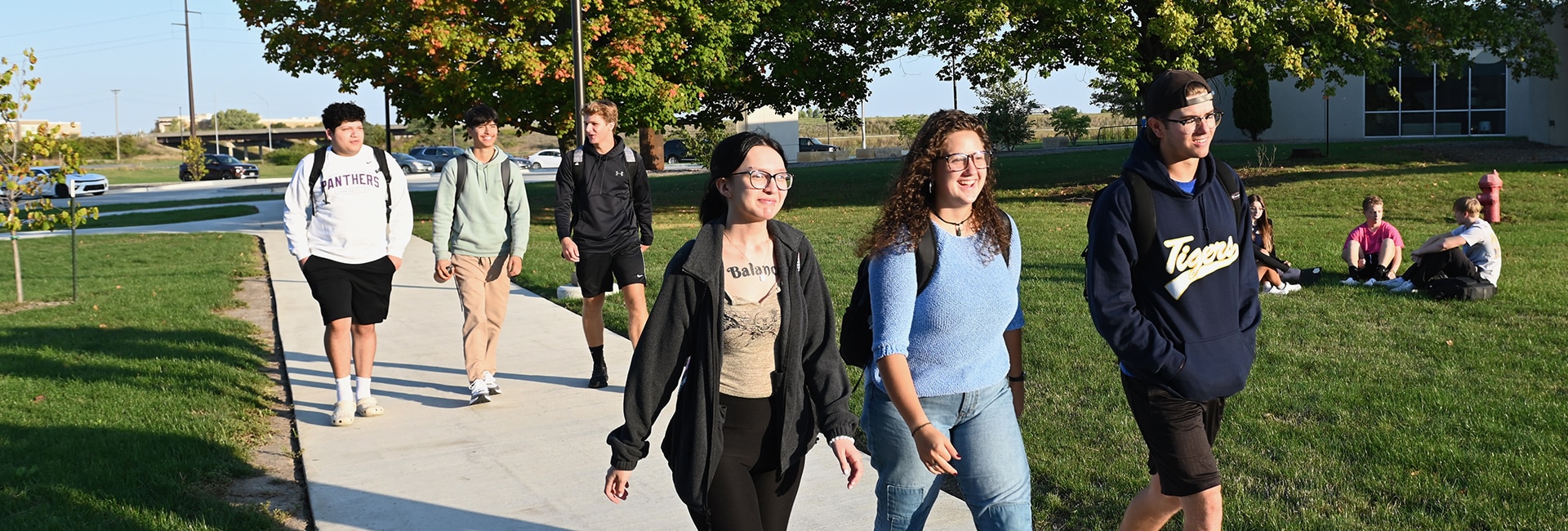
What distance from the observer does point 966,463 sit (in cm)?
320

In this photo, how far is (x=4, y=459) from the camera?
583cm

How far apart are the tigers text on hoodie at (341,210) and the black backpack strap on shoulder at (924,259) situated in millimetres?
3949

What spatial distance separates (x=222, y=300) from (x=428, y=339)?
386 cm

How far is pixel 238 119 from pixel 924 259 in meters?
137

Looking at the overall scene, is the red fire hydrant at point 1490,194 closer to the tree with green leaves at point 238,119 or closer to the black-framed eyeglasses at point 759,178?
the black-framed eyeglasses at point 759,178

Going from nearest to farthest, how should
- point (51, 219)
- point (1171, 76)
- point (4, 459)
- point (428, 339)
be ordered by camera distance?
point (1171, 76), point (4, 459), point (428, 339), point (51, 219)

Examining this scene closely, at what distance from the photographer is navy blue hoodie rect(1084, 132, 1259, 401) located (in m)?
3.16

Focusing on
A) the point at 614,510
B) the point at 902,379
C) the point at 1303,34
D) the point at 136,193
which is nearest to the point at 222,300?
the point at 614,510

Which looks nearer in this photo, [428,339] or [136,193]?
[428,339]

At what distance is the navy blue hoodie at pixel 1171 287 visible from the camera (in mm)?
3158

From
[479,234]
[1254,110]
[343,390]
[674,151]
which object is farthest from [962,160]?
[674,151]

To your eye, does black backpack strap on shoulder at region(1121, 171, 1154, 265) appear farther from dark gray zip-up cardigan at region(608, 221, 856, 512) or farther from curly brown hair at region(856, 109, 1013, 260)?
dark gray zip-up cardigan at region(608, 221, 856, 512)

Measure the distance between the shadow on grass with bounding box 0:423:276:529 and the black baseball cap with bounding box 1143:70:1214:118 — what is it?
377 centimetres

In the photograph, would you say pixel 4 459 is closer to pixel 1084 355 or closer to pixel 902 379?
pixel 902 379
